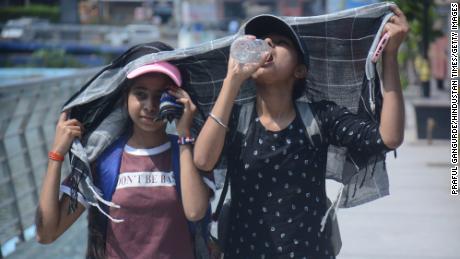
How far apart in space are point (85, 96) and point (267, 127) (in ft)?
2.13

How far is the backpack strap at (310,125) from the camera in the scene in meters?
3.14

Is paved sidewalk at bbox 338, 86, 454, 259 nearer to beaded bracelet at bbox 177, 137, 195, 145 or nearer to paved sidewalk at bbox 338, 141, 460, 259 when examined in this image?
paved sidewalk at bbox 338, 141, 460, 259

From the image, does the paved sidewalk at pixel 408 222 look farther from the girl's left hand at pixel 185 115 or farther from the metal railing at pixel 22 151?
the girl's left hand at pixel 185 115

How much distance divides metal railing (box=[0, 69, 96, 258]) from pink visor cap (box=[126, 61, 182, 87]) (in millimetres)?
3933

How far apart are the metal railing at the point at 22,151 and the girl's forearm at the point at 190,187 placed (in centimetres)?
394

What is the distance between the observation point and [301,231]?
10.1 feet

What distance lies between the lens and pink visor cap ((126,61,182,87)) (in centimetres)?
312

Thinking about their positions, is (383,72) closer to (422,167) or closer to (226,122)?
(226,122)

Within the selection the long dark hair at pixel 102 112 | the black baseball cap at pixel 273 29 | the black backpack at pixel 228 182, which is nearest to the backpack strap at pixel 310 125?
the black backpack at pixel 228 182

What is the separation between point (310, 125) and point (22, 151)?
16.7 ft

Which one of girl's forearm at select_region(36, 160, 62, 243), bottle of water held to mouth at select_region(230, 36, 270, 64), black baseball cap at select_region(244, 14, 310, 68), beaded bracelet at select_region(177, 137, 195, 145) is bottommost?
girl's forearm at select_region(36, 160, 62, 243)

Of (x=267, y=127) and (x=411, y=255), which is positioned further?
(x=411, y=255)

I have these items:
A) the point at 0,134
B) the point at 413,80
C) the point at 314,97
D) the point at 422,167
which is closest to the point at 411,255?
the point at 0,134

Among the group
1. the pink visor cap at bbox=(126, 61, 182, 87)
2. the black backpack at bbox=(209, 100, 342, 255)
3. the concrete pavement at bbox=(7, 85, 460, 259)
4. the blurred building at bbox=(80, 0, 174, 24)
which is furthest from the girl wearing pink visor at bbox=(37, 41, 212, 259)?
the blurred building at bbox=(80, 0, 174, 24)
